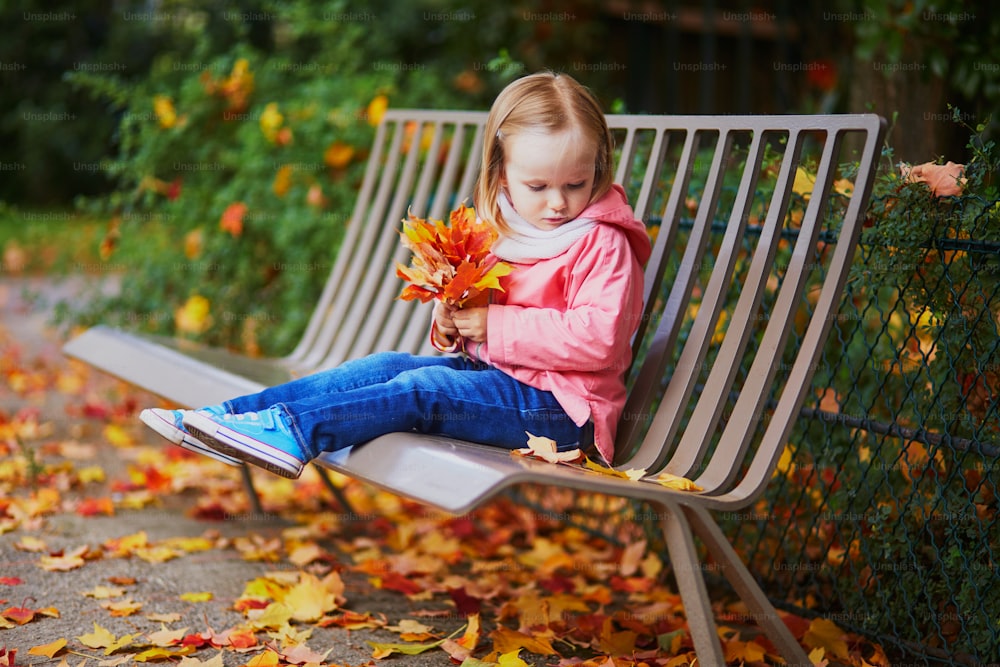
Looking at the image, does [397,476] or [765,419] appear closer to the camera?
[397,476]

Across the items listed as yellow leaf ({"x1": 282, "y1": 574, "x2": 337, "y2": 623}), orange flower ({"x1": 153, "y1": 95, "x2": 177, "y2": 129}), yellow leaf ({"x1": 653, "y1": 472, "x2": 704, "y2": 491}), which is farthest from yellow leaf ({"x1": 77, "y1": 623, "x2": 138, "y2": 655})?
orange flower ({"x1": 153, "y1": 95, "x2": 177, "y2": 129})

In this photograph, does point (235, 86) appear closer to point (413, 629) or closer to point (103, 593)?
point (103, 593)

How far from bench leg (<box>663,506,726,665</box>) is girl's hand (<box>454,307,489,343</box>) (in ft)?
1.96

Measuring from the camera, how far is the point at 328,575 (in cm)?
285

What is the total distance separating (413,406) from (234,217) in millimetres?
2507

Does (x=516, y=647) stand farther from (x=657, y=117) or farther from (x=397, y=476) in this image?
(x=657, y=117)

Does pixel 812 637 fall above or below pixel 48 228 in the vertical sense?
below

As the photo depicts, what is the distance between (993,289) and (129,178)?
12.5 feet

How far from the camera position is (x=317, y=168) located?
4.40 meters

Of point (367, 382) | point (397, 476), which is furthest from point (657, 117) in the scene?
point (397, 476)

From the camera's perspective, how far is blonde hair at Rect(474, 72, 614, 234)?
2.25m

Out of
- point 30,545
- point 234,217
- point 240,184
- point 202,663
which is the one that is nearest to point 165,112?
point 240,184

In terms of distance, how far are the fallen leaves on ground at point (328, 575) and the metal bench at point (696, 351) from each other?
0.18 m

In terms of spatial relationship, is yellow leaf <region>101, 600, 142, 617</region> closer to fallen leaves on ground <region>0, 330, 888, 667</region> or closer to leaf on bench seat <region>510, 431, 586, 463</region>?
fallen leaves on ground <region>0, 330, 888, 667</region>
